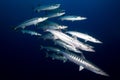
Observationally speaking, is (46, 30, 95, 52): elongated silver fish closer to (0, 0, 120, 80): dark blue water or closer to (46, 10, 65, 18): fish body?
(0, 0, 120, 80): dark blue water

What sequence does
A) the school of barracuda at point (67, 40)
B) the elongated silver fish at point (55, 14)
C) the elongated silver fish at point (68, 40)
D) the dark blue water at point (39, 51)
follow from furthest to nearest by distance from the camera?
the dark blue water at point (39, 51), the elongated silver fish at point (55, 14), the elongated silver fish at point (68, 40), the school of barracuda at point (67, 40)

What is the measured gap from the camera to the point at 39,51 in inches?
587

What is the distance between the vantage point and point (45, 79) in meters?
13.4

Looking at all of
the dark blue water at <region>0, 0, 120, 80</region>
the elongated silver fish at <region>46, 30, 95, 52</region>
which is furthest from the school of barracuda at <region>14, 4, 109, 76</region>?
the dark blue water at <region>0, 0, 120, 80</region>

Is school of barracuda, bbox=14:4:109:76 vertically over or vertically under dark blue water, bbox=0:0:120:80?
over

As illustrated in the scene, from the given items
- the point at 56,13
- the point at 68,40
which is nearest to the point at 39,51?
the point at 56,13

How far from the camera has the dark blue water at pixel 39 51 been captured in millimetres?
13688

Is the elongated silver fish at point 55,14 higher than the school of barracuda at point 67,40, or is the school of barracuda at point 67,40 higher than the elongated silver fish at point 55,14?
the elongated silver fish at point 55,14

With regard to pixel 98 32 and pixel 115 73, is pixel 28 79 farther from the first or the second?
pixel 98 32

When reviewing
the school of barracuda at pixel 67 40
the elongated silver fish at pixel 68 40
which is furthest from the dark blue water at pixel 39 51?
the elongated silver fish at pixel 68 40

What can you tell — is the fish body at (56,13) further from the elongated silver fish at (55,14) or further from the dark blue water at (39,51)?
the dark blue water at (39,51)

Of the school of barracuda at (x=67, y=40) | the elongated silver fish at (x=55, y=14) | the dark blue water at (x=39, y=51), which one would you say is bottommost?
the dark blue water at (x=39, y=51)

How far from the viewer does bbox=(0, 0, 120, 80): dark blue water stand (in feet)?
44.9

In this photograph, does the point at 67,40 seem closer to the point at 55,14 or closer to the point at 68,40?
the point at 68,40
